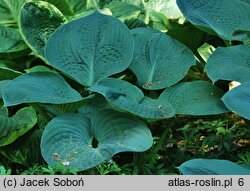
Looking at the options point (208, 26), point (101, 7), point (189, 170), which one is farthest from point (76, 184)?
point (101, 7)

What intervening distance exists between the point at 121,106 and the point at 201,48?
76 cm

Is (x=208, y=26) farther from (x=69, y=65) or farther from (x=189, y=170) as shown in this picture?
(x=189, y=170)

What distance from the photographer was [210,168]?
2252mm

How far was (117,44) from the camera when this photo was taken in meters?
2.85

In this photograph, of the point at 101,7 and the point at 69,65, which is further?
the point at 101,7

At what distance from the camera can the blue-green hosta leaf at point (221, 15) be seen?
2973 mm

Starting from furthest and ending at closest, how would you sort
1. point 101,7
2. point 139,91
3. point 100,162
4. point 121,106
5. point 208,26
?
point 101,7, point 208,26, point 139,91, point 121,106, point 100,162

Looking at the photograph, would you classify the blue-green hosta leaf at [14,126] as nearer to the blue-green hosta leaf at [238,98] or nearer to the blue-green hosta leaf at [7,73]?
the blue-green hosta leaf at [7,73]

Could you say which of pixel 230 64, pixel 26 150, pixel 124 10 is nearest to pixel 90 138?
pixel 26 150

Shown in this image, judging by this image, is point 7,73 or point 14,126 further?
point 7,73

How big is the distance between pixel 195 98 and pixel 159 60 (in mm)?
294

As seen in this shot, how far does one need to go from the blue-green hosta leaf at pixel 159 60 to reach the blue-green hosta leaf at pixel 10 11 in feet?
2.30

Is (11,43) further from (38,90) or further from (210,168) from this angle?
(210,168)

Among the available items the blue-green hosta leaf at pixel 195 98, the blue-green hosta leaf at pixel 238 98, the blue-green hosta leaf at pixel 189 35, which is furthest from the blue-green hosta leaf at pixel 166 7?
the blue-green hosta leaf at pixel 238 98
